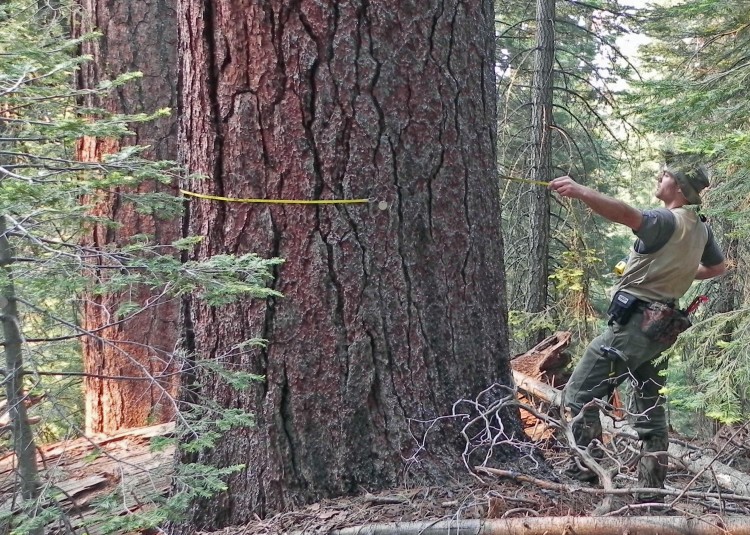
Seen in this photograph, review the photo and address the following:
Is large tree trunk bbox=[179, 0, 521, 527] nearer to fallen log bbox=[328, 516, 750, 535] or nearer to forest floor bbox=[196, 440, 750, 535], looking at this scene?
forest floor bbox=[196, 440, 750, 535]

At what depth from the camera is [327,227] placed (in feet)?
9.37

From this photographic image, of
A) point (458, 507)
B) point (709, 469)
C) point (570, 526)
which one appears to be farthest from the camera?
point (709, 469)

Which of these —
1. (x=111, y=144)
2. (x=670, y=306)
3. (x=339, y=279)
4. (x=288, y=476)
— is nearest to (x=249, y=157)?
(x=339, y=279)

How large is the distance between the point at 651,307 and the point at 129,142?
12.4ft

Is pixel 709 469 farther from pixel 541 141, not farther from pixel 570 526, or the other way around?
pixel 541 141

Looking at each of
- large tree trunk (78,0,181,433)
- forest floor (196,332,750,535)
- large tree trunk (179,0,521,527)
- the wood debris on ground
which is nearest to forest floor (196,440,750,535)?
forest floor (196,332,750,535)

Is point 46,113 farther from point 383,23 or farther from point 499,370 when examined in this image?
point 499,370

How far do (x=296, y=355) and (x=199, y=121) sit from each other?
1087 millimetres

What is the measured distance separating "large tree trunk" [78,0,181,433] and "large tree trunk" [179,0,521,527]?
7.00ft

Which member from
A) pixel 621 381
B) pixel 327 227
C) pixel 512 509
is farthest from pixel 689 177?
pixel 512 509

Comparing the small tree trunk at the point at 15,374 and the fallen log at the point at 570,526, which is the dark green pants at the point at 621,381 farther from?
the small tree trunk at the point at 15,374

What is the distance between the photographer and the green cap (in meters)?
4.34

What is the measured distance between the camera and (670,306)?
14.9ft

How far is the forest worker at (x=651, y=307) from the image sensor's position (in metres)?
4.31
